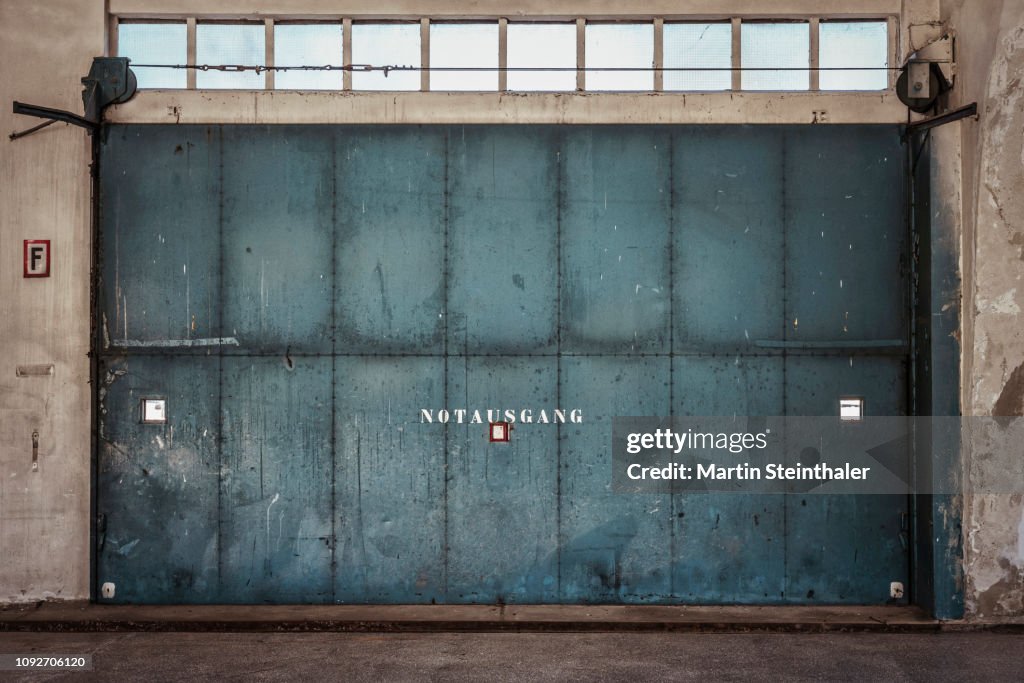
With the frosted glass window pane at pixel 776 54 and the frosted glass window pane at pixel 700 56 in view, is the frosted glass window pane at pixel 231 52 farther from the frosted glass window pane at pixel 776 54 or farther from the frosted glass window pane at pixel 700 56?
the frosted glass window pane at pixel 776 54

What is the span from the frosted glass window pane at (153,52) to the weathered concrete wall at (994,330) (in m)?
7.79

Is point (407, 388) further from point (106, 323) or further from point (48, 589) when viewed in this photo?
point (48, 589)

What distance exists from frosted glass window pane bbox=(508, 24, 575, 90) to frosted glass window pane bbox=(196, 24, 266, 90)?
101 inches

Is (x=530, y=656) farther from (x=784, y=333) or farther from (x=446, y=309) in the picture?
(x=784, y=333)

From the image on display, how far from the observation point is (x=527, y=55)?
25.9 feet

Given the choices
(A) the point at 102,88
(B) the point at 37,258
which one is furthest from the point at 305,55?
(B) the point at 37,258

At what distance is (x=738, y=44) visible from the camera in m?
7.86

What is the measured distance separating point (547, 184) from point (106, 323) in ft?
15.2

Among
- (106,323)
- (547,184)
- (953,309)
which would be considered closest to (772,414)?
(953,309)

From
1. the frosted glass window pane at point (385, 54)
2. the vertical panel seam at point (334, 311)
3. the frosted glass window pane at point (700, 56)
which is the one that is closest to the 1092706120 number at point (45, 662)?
the vertical panel seam at point (334, 311)

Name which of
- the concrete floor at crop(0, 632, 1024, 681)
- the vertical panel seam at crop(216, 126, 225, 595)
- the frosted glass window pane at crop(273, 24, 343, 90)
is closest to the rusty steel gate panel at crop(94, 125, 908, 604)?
the vertical panel seam at crop(216, 126, 225, 595)

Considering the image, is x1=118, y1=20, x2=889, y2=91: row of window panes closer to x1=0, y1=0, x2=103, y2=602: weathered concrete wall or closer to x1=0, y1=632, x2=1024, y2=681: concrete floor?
x1=0, y1=0, x2=103, y2=602: weathered concrete wall

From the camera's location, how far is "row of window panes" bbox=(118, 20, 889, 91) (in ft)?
25.7

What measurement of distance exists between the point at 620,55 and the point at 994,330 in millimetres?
4475
